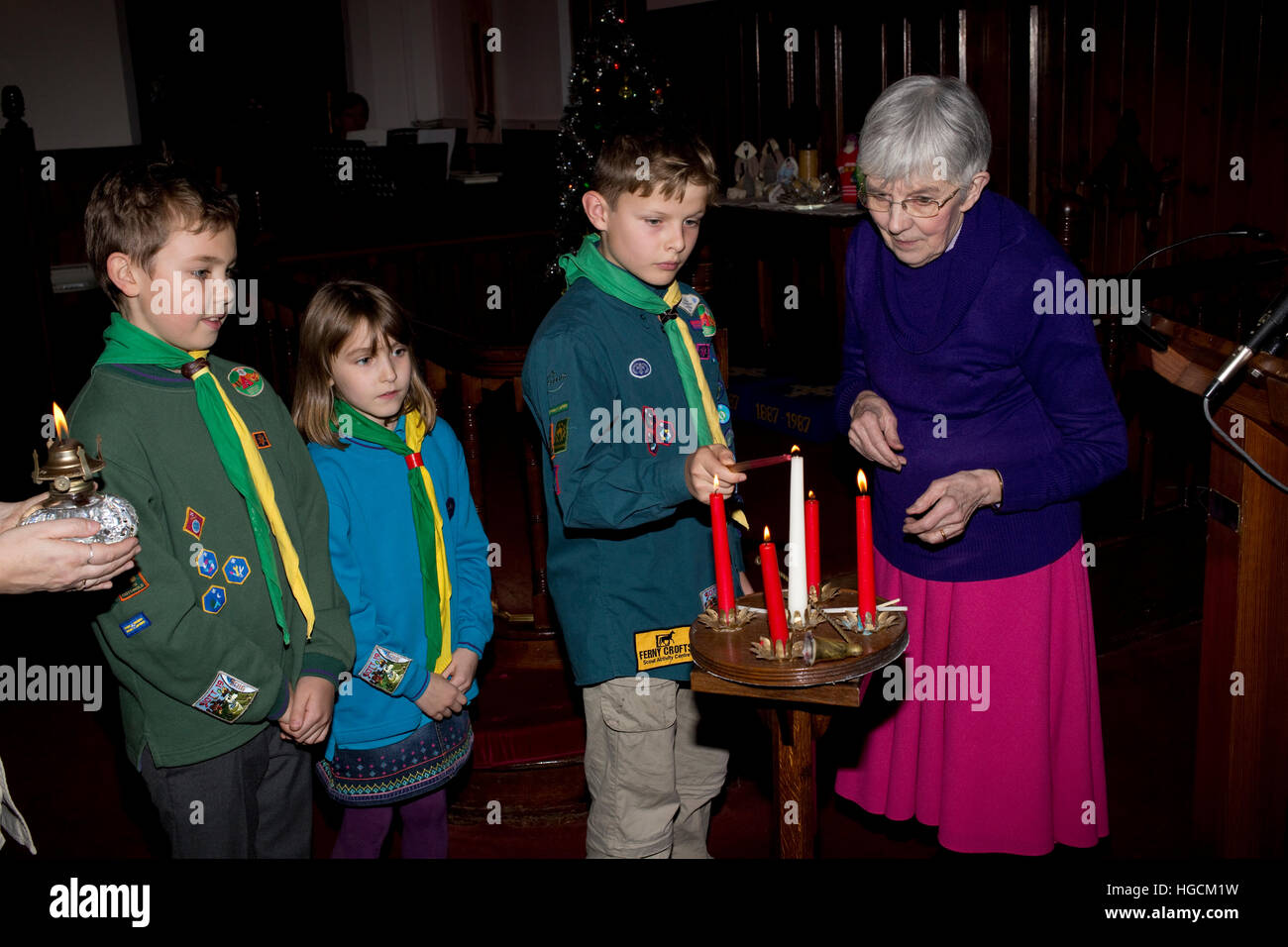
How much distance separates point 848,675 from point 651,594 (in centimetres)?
65

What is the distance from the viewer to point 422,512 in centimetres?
229

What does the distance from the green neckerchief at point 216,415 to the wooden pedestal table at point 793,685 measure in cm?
83

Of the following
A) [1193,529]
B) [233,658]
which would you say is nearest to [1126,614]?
[1193,529]

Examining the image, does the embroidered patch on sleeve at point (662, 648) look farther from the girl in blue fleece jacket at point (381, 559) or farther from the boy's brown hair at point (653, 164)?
the boy's brown hair at point (653, 164)

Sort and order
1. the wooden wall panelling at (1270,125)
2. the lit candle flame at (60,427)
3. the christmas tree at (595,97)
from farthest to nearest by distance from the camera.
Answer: the wooden wall panelling at (1270,125) < the christmas tree at (595,97) < the lit candle flame at (60,427)

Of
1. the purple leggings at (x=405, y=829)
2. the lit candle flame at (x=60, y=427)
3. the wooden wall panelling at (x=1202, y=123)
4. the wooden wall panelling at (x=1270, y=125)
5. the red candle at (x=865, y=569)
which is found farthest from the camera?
the wooden wall panelling at (x=1202, y=123)

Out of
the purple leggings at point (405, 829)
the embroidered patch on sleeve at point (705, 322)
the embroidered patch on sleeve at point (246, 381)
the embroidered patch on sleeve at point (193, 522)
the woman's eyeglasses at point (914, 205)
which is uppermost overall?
the woman's eyeglasses at point (914, 205)

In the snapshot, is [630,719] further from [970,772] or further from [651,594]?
[970,772]

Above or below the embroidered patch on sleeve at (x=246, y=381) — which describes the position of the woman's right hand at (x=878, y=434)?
below

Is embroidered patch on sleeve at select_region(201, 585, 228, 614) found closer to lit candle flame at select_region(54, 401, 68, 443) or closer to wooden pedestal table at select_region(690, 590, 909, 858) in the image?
lit candle flame at select_region(54, 401, 68, 443)

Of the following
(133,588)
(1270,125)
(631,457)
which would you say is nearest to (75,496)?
(133,588)

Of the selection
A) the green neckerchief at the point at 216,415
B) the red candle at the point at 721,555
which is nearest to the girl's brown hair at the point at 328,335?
the green neckerchief at the point at 216,415

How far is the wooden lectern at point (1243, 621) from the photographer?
5.96ft

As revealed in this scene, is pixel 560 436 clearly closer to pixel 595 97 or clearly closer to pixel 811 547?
pixel 811 547
